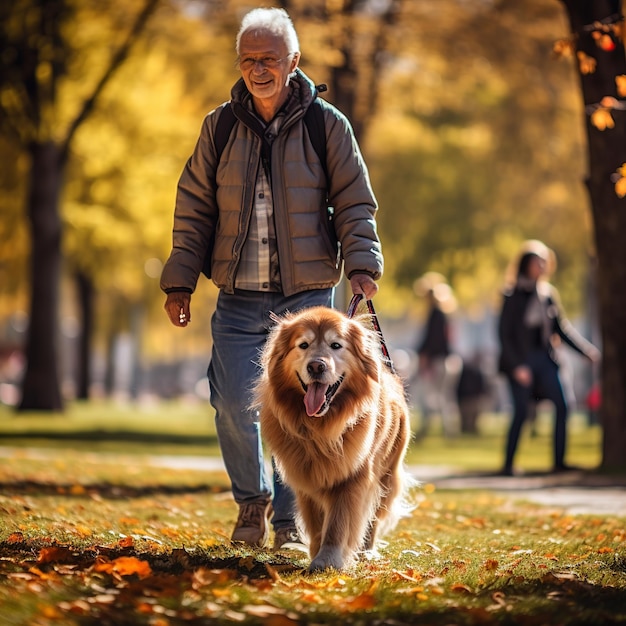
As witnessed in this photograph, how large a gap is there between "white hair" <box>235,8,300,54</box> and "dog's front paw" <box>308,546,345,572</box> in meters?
2.43

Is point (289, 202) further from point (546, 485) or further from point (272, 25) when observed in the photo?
point (546, 485)

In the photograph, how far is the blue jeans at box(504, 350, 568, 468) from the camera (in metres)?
11.9

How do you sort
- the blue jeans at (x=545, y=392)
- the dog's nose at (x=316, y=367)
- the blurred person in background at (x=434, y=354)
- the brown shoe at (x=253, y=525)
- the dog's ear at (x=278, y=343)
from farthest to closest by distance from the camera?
the blurred person in background at (x=434, y=354), the blue jeans at (x=545, y=392), the brown shoe at (x=253, y=525), the dog's ear at (x=278, y=343), the dog's nose at (x=316, y=367)

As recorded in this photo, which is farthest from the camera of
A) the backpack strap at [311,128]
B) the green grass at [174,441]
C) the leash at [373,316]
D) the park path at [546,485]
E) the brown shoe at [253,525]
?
the green grass at [174,441]

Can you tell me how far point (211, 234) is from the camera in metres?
6.39

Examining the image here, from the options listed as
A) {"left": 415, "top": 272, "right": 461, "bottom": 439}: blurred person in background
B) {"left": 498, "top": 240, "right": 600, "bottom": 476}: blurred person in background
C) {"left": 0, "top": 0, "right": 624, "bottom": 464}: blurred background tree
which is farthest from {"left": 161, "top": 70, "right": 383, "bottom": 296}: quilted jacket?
{"left": 415, "top": 272, "right": 461, "bottom": 439}: blurred person in background

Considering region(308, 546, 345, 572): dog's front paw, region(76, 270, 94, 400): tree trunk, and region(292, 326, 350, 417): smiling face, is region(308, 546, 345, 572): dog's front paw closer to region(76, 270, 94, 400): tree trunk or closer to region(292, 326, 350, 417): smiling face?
region(292, 326, 350, 417): smiling face

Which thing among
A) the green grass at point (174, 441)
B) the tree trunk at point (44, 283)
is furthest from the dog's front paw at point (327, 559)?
the tree trunk at point (44, 283)

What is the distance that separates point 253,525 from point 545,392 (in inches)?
244

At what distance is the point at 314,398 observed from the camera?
18.0ft

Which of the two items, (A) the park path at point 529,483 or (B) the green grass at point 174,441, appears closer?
(A) the park path at point 529,483

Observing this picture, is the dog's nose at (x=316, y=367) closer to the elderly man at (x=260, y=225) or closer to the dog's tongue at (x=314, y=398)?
the dog's tongue at (x=314, y=398)

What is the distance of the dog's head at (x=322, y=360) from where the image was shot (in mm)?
5473

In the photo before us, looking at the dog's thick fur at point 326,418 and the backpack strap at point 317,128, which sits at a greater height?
the backpack strap at point 317,128
